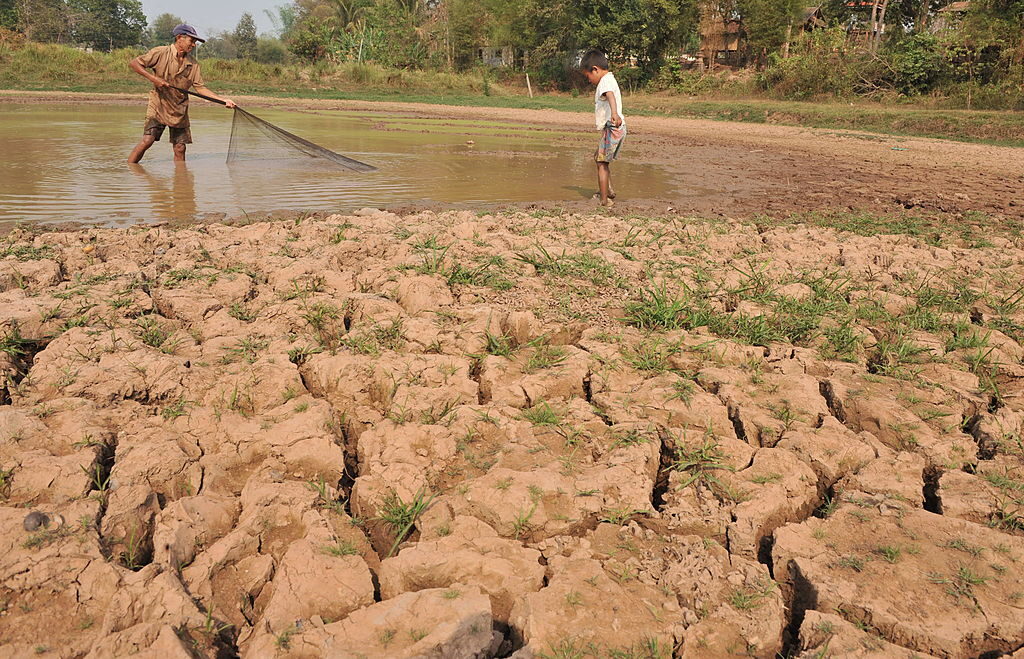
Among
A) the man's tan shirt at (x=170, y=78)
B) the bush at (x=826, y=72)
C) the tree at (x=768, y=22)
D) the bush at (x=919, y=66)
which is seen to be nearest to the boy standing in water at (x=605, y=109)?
the man's tan shirt at (x=170, y=78)

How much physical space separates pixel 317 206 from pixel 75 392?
4.04 meters

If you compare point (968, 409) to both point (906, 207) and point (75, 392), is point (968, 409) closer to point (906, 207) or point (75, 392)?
point (75, 392)

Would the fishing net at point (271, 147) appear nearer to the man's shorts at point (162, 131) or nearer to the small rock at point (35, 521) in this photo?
the man's shorts at point (162, 131)

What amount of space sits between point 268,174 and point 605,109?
4226 millimetres

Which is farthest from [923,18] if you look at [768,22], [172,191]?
[172,191]

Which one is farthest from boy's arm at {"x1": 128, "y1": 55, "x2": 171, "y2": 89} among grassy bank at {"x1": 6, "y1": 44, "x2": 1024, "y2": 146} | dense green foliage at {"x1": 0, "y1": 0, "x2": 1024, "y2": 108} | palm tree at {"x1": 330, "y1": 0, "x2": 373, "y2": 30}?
palm tree at {"x1": 330, "y1": 0, "x2": 373, "y2": 30}

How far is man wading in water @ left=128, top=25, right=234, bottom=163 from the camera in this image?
7215 millimetres

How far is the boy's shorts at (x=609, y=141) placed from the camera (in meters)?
6.47

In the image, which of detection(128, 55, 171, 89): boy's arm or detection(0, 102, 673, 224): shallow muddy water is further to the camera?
detection(128, 55, 171, 89): boy's arm

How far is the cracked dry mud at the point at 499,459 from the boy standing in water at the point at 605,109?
2.84 m

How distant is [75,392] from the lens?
255 cm

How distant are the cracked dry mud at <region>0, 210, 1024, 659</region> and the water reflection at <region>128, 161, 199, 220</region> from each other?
6.17 feet

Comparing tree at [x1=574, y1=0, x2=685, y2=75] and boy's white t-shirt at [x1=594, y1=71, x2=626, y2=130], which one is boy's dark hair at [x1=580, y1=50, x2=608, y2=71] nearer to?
boy's white t-shirt at [x1=594, y1=71, x2=626, y2=130]

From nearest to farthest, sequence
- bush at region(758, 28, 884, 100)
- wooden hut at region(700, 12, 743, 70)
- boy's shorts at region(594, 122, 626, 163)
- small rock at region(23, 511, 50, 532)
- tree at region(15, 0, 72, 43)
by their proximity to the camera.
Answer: small rock at region(23, 511, 50, 532)
boy's shorts at region(594, 122, 626, 163)
bush at region(758, 28, 884, 100)
wooden hut at region(700, 12, 743, 70)
tree at region(15, 0, 72, 43)
